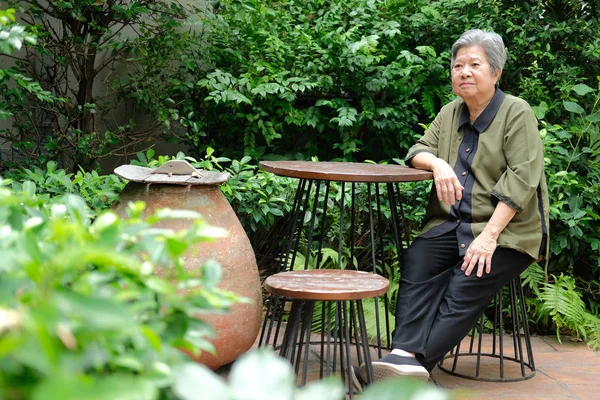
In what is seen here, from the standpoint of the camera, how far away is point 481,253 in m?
3.32

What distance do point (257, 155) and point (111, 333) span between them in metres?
4.72

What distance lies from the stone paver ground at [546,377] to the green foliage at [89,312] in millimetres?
2369

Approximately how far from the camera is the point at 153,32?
17.6 ft

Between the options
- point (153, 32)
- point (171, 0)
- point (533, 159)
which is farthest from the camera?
point (171, 0)

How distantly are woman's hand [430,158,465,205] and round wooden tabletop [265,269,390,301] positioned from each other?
59 centimetres

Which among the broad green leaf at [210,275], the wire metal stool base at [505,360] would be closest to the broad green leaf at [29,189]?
the broad green leaf at [210,275]

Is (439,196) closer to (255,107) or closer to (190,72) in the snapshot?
(255,107)

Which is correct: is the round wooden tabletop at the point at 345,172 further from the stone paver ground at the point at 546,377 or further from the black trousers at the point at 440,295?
the stone paver ground at the point at 546,377

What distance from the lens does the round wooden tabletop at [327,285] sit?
8.85 feet

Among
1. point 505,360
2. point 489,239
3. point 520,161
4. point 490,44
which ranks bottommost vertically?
point 505,360

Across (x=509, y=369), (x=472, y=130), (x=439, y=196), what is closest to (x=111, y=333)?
(x=439, y=196)

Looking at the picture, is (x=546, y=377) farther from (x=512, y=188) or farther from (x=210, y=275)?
(x=210, y=275)

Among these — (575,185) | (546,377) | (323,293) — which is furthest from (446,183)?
(575,185)

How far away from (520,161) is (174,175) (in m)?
1.58
